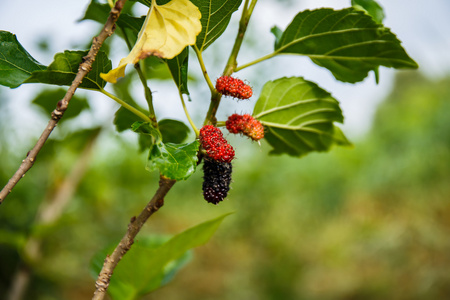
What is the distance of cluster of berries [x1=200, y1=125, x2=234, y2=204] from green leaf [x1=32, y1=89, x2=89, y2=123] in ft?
1.61

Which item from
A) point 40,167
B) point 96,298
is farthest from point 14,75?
point 40,167

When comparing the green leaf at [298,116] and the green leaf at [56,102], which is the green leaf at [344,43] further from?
the green leaf at [56,102]

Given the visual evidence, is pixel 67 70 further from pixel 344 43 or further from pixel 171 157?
pixel 344 43

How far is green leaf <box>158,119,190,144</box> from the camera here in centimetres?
40

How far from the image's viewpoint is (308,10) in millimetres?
378

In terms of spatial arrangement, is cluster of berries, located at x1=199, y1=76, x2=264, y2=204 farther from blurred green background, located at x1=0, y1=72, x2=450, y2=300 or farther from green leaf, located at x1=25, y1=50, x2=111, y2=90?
blurred green background, located at x1=0, y1=72, x2=450, y2=300

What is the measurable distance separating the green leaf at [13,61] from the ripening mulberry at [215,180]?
165mm

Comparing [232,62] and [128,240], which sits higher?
[232,62]

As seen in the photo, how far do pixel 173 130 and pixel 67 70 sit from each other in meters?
0.13

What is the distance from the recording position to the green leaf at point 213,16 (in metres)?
0.34

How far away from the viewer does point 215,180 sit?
Result: 1.10 feet

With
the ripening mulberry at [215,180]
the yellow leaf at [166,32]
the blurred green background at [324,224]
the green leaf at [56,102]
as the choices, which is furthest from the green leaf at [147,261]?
the blurred green background at [324,224]

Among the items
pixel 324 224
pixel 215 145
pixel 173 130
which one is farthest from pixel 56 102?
pixel 324 224

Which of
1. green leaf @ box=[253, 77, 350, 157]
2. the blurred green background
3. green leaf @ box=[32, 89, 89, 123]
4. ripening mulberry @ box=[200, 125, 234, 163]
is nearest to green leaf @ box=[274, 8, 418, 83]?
green leaf @ box=[253, 77, 350, 157]
